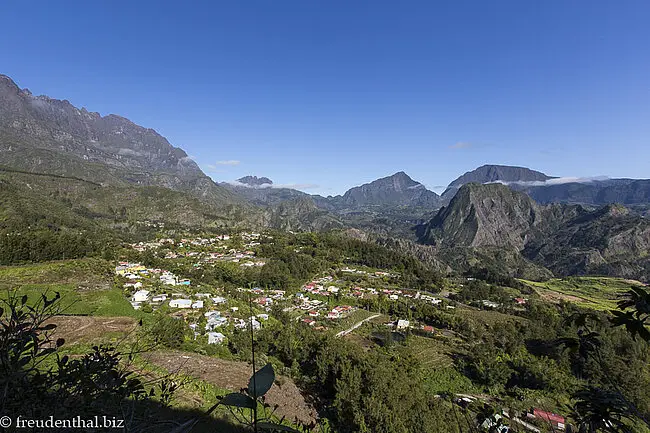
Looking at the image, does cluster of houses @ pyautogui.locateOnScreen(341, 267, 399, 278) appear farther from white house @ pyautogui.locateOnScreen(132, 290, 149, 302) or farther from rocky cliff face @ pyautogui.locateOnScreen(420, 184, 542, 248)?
rocky cliff face @ pyautogui.locateOnScreen(420, 184, 542, 248)

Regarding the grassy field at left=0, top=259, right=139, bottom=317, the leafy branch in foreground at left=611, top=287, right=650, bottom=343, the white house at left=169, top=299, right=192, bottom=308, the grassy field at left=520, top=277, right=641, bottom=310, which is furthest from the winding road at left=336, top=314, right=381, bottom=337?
the grassy field at left=520, top=277, right=641, bottom=310

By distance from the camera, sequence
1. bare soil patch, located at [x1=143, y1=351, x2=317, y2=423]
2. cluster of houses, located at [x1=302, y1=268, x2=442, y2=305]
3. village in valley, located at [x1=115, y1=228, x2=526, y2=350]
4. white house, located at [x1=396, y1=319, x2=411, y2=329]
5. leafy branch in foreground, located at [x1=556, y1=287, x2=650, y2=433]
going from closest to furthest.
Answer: leafy branch in foreground, located at [x1=556, y1=287, x2=650, y2=433] → bare soil patch, located at [x1=143, y1=351, x2=317, y2=423] → village in valley, located at [x1=115, y1=228, x2=526, y2=350] → white house, located at [x1=396, y1=319, x2=411, y2=329] → cluster of houses, located at [x1=302, y1=268, x2=442, y2=305]

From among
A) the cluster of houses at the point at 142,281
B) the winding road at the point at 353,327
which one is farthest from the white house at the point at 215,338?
the winding road at the point at 353,327

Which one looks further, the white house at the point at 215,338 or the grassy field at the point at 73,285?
the grassy field at the point at 73,285

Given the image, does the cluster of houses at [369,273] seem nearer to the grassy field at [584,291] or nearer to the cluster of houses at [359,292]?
the cluster of houses at [359,292]

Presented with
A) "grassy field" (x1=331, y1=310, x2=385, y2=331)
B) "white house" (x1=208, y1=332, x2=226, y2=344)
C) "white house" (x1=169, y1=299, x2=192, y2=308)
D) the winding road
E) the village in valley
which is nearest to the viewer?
"white house" (x1=208, y1=332, x2=226, y2=344)

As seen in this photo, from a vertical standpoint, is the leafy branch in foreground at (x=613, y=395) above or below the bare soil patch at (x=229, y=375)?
above

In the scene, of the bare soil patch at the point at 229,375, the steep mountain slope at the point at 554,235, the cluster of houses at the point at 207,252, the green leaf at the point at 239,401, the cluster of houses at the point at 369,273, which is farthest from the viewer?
the steep mountain slope at the point at 554,235
